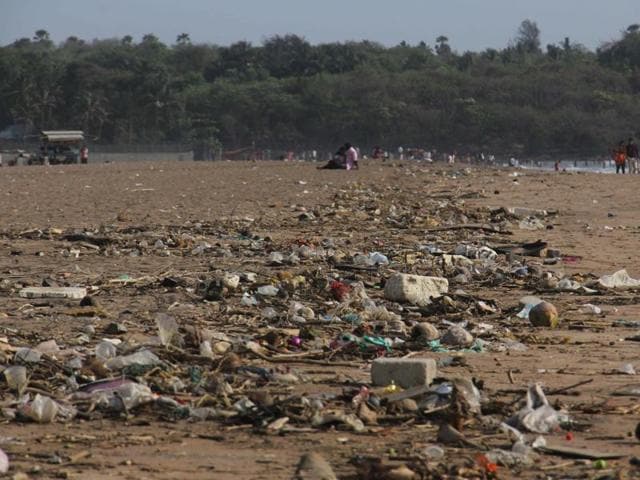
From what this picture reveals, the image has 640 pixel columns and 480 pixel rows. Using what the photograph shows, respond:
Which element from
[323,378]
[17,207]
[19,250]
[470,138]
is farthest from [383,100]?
[323,378]

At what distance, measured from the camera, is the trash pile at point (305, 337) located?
185 inches

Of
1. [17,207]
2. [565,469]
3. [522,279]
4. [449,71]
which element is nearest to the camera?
[565,469]

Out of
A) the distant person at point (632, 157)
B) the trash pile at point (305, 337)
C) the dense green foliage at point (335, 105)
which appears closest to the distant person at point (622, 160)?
the distant person at point (632, 157)

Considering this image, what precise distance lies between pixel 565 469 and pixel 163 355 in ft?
7.62

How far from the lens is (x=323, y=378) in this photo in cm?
568

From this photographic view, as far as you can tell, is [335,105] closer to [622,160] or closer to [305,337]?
[622,160]

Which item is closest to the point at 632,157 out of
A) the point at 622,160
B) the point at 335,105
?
the point at 622,160

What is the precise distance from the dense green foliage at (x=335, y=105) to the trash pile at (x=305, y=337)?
240 feet

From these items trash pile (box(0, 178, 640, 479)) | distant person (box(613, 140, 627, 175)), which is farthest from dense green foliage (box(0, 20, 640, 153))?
trash pile (box(0, 178, 640, 479))

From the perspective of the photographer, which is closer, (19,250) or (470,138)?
(19,250)

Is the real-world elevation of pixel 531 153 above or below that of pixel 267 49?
below

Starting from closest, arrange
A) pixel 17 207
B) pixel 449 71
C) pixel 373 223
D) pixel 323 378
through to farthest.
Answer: pixel 323 378 < pixel 373 223 < pixel 17 207 < pixel 449 71

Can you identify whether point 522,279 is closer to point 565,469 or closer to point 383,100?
point 565,469

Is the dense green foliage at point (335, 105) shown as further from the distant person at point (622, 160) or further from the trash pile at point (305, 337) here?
the trash pile at point (305, 337)
